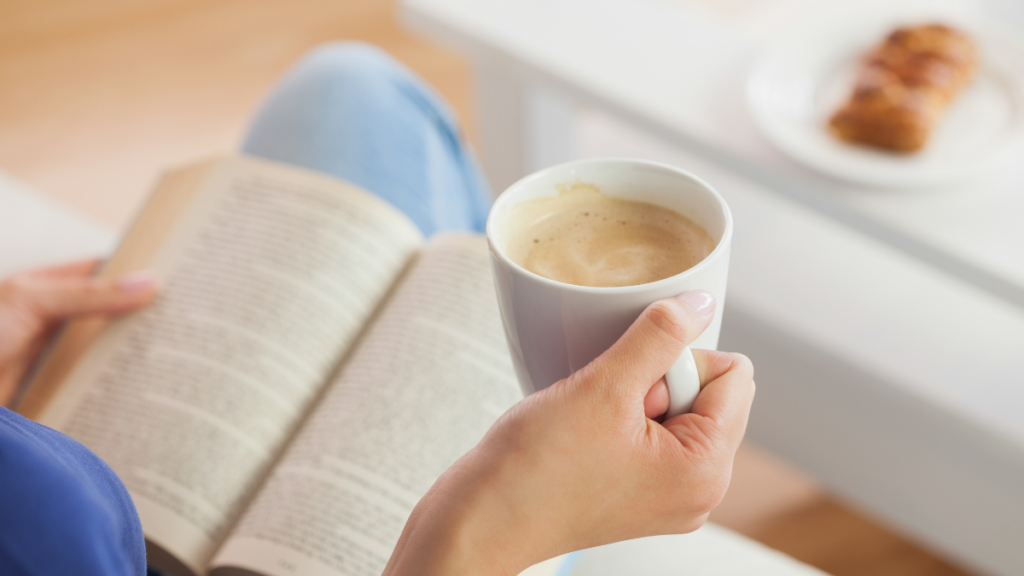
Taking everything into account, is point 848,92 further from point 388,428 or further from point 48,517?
point 48,517

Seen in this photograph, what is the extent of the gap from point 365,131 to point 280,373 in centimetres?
26

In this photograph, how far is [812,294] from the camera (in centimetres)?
85

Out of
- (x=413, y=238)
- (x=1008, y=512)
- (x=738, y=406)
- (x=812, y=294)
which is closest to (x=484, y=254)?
(x=413, y=238)

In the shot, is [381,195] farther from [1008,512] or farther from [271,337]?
[1008,512]

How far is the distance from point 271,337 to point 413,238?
0.12 metres

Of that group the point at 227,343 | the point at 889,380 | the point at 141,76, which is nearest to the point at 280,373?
the point at 227,343

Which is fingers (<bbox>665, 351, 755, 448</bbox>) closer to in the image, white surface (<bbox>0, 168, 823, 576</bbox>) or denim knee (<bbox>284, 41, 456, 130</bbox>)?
white surface (<bbox>0, 168, 823, 576</bbox>)

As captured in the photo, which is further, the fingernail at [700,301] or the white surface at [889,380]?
the white surface at [889,380]

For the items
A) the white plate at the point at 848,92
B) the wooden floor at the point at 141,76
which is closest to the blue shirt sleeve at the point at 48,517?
the white plate at the point at 848,92

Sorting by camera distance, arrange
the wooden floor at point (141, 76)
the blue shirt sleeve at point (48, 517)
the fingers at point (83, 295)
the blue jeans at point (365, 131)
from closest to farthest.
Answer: the blue shirt sleeve at point (48, 517)
the fingers at point (83, 295)
the blue jeans at point (365, 131)
the wooden floor at point (141, 76)

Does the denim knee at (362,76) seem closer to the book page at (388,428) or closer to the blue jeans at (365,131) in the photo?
the blue jeans at (365,131)

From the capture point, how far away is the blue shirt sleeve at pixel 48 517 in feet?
1.06

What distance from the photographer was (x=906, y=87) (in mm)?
731

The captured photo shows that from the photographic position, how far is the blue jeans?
2.39ft
